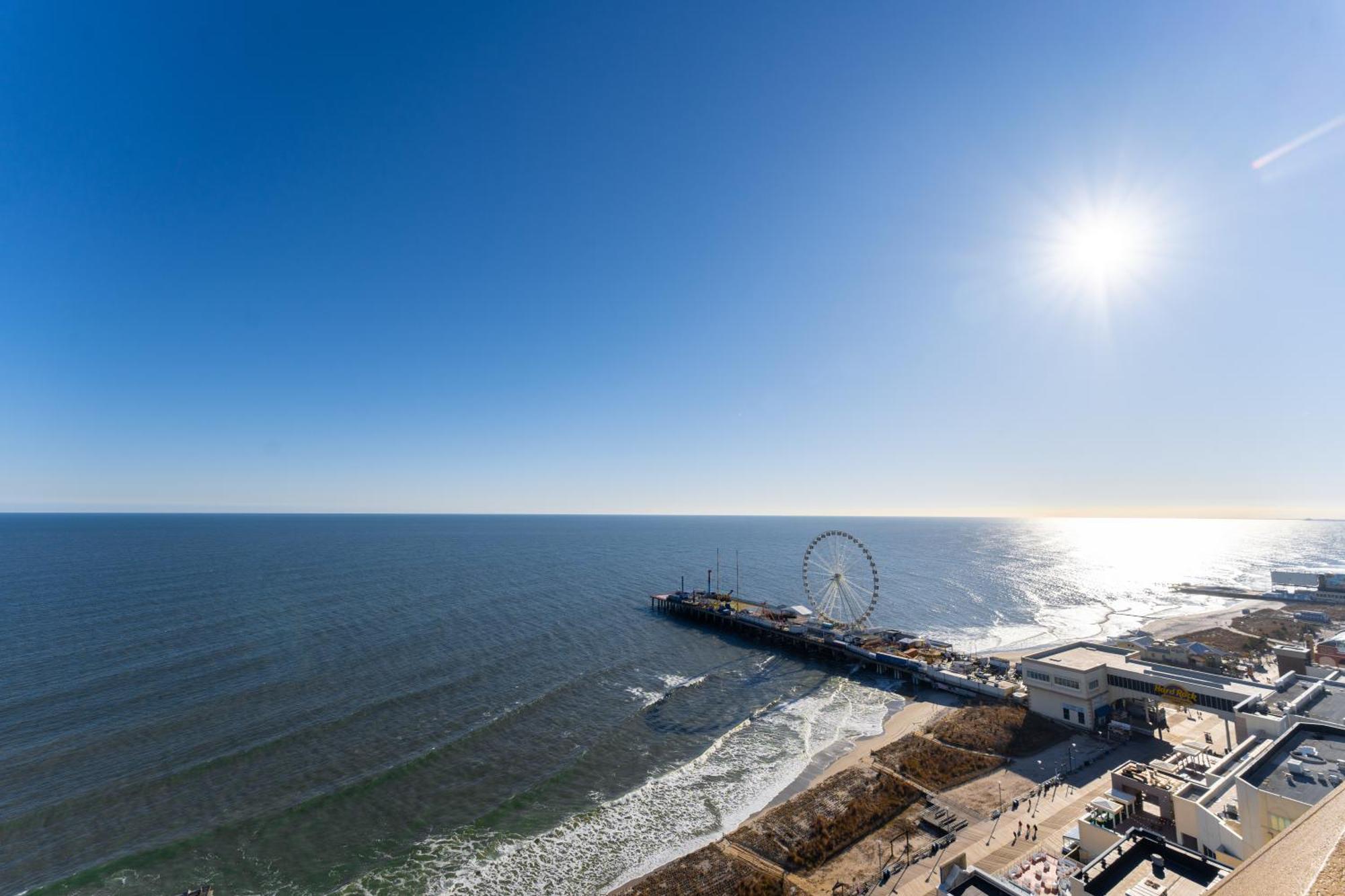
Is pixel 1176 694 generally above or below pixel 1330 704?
below

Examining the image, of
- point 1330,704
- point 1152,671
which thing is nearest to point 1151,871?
point 1330,704

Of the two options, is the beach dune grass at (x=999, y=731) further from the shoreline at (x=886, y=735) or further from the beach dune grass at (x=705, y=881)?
the beach dune grass at (x=705, y=881)

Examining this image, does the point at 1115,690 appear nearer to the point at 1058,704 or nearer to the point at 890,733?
the point at 1058,704

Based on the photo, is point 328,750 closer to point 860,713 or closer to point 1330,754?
point 860,713

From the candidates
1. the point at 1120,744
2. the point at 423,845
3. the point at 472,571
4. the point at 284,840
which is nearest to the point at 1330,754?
the point at 1120,744

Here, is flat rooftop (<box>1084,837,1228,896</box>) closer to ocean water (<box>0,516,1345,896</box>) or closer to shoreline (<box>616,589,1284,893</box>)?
shoreline (<box>616,589,1284,893</box>)

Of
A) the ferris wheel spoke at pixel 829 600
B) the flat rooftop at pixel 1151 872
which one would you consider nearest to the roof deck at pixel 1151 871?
the flat rooftop at pixel 1151 872

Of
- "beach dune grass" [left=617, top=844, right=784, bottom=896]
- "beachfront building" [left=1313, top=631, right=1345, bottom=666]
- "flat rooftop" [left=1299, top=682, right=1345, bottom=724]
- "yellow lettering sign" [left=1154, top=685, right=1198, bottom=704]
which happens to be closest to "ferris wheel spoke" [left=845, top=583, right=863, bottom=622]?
"yellow lettering sign" [left=1154, top=685, right=1198, bottom=704]
